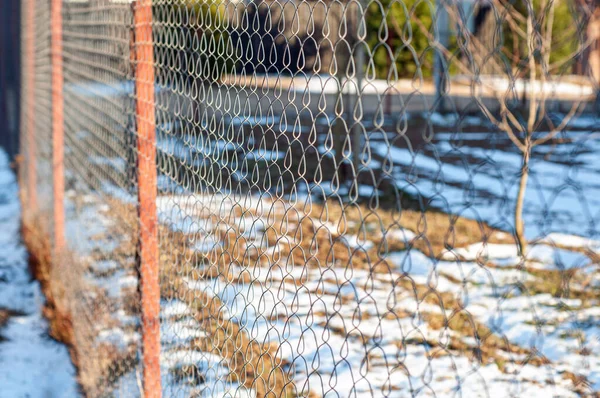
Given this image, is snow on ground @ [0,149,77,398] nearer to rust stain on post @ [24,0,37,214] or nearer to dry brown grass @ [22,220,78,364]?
dry brown grass @ [22,220,78,364]

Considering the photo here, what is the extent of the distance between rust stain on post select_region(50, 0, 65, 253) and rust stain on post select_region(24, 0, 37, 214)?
1.68 meters

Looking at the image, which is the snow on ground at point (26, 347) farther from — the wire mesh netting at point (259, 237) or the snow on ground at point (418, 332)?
the snow on ground at point (418, 332)

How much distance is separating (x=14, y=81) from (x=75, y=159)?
6171 mm

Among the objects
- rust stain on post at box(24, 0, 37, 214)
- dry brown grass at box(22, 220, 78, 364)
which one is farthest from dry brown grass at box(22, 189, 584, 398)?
rust stain on post at box(24, 0, 37, 214)

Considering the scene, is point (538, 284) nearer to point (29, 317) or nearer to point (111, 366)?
point (111, 366)

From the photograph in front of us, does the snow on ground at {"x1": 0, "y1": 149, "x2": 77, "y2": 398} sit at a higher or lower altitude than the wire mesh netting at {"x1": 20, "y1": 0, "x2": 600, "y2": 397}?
lower

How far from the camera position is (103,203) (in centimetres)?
411

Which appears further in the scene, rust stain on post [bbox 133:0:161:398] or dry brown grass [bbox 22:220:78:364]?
dry brown grass [bbox 22:220:78:364]

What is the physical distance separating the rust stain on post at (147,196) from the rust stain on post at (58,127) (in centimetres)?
241

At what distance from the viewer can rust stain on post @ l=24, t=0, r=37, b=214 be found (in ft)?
22.9

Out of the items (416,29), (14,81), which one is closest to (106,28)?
(14,81)

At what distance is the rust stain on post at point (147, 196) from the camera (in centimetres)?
273

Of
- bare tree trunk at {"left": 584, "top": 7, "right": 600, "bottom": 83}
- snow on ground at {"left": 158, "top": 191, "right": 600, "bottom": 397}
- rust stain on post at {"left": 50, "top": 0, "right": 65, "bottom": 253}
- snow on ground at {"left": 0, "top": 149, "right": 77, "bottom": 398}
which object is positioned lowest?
snow on ground at {"left": 0, "top": 149, "right": 77, "bottom": 398}

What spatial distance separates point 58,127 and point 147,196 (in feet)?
8.78
